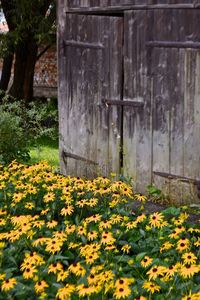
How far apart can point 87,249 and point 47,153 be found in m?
7.64

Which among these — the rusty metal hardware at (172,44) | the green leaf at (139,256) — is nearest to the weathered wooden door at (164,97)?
the rusty metal hardware at (172,44)

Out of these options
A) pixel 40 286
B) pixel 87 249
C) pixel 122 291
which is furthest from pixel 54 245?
pixel 122 291

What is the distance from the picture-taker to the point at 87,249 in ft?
13.1

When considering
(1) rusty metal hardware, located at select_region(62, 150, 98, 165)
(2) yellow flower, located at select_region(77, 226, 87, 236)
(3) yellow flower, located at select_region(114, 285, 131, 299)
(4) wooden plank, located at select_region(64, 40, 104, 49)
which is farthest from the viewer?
(1) rusty metal hardware, located at select_region(62, 150, 98, 165)

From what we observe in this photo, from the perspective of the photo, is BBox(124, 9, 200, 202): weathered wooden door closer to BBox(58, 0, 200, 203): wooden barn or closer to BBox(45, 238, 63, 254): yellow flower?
BBox(58, 0, 200, 203): wooden barn

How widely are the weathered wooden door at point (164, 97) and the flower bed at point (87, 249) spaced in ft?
2.54

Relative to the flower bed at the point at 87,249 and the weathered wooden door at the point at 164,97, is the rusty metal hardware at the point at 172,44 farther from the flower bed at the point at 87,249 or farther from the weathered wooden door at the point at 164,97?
the flower bed at the point at 87,249

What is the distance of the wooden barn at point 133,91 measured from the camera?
6.13 metres

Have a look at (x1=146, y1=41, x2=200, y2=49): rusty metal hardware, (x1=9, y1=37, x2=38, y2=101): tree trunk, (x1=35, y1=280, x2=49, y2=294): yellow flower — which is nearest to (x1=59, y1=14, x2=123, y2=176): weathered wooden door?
(x1=146, y1=41, x2=200, y2=49): rusty metal hardware

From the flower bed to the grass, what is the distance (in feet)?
13.1

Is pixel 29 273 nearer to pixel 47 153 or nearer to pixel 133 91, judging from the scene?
pixel 133 91

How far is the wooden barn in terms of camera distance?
20.1 feet

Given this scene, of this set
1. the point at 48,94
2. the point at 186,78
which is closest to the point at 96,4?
the point at 186,78

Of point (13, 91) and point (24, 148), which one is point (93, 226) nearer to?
point (24, 148)
